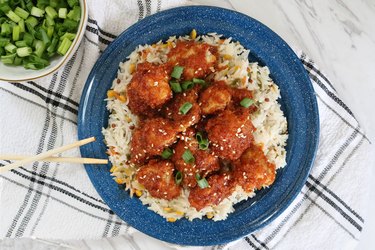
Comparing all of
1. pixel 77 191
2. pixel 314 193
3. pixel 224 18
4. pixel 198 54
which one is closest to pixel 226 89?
pixel 198 54

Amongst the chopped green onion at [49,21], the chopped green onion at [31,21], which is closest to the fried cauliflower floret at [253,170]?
the chopped green onion at [49,21]

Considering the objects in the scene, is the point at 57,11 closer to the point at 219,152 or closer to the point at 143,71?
the point at 143,71

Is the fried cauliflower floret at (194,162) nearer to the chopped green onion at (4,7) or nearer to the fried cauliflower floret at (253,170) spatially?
the fried cauliflower floret at (253,170)

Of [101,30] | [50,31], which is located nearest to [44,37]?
[50,31]

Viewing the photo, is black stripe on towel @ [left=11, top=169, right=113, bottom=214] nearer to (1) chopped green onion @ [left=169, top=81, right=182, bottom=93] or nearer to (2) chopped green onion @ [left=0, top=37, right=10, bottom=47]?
(2) chopped green onion @ [left=0, top=37, right=10, bottom=47]

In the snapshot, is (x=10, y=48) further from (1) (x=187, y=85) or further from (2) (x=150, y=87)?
(1) (x=187, y=85)

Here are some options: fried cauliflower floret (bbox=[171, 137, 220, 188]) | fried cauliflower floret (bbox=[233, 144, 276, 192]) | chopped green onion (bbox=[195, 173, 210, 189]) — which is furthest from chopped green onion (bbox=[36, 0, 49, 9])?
fried cauliflower floret (bbox=[233, 144, 276, 192])
